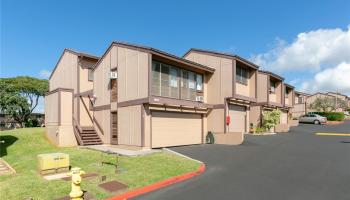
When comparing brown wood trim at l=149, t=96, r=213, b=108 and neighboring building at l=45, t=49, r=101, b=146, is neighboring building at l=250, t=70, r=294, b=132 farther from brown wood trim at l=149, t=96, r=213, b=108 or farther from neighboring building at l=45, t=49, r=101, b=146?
neighboring building at l=45, t=49, r=101, b=146

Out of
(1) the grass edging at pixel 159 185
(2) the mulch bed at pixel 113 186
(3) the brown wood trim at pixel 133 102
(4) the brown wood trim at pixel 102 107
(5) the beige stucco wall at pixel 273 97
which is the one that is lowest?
(1) the grass edging at pixel 159 185

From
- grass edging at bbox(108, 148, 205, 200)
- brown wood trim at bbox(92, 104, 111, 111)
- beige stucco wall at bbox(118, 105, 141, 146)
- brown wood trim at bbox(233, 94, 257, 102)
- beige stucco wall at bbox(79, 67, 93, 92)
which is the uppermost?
beige stucco wall at bbox(79, 67, 93, 92)

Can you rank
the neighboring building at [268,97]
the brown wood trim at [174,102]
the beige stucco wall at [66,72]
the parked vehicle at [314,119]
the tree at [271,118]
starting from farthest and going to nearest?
the parked vehicle at [314,119], the neighboring building at [268,97], the tree at [271,118], the beige stucco wall at [66,72], the brown wood trim at [174,102]

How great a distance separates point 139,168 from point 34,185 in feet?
13.1

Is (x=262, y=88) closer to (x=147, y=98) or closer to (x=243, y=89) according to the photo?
(x=243, y=89)

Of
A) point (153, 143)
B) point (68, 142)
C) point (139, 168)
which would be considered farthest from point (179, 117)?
point (68, 142)

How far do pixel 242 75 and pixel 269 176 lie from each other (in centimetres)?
1460

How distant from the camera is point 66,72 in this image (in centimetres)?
2455

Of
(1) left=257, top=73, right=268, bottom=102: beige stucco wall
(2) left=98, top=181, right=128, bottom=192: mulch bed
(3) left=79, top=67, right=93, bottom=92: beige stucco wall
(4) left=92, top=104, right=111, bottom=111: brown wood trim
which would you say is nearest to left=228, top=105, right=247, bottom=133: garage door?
(1) left=257, top=73, right=268, bottom=102: beige stucco wall

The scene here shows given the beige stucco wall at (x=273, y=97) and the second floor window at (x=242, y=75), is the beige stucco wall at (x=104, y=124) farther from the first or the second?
the beige stucco wall at (x=273, y=97)

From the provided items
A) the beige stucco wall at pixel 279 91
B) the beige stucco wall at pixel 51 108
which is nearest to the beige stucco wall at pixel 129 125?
the beige stucco wall at pixel 51 108

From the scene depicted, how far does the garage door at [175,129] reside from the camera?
16.1 metres

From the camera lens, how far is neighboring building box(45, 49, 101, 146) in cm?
1897

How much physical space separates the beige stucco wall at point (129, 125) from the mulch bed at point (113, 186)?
6.88 metres
